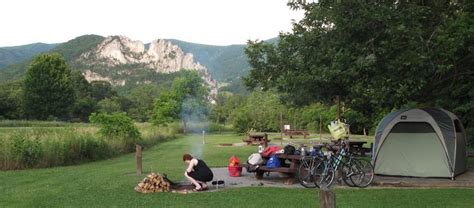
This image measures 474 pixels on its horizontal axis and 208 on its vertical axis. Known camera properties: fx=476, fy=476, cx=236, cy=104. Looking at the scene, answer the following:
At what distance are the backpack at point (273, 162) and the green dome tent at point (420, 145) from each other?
2.64m

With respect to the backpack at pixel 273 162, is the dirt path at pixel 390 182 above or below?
below

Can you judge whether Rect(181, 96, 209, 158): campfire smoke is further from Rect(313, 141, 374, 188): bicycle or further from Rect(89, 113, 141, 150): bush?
Rect(313, 141, 374, 188): bicycle

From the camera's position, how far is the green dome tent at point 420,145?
38.2ft

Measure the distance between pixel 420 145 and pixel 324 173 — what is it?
3.19 m

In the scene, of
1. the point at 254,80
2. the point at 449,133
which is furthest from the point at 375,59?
the point at 254,80

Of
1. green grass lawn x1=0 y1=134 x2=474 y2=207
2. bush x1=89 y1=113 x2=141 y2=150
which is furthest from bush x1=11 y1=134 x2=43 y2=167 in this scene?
bush x1=89 y1=113 x2=141 y2=150

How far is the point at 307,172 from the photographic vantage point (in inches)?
425

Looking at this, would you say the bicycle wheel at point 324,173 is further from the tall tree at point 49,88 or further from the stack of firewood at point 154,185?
the tall tree at point 49,88

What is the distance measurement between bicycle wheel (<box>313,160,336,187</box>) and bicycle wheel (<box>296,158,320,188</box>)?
0.36 ft

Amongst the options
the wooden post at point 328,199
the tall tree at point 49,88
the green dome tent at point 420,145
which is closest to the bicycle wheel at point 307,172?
the green dome tent at point 420,145

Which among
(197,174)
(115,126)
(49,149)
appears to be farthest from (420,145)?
(115,126)

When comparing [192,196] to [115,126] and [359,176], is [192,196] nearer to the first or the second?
[359,176]

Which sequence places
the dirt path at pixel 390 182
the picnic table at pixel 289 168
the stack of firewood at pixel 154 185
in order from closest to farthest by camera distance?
the stack of firewood at pixel 154 185, the dirt path at pixel 390 182, the picnic table at pixel 289 168

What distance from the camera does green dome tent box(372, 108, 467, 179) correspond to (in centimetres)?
1163
